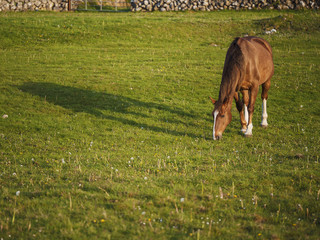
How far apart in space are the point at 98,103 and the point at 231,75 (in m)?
6.05

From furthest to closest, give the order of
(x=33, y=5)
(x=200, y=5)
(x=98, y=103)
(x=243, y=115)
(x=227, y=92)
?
(x=200, y=5) → (x=33, y=5) → (x=98, y=103) → (x=243, y=115) → (x=227, y=92)

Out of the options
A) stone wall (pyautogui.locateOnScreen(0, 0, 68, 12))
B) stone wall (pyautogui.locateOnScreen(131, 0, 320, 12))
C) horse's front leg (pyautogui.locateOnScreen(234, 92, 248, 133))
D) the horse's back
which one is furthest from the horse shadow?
stone wall (pyautogui.locateOnScreen(131, 0, 320, 12))

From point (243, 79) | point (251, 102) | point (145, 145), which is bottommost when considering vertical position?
point (145, 145)

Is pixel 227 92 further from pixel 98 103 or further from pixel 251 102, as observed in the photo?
pixel 98 103

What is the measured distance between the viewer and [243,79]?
10.5 m

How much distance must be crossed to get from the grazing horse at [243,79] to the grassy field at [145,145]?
69 cm

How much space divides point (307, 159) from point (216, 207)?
12.2ft

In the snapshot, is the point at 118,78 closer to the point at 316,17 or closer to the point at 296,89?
the point at 296,89

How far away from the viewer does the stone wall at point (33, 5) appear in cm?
3497

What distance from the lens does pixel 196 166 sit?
27.3 feet

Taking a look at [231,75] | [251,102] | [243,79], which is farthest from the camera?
[251,102]

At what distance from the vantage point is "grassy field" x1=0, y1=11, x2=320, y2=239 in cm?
550

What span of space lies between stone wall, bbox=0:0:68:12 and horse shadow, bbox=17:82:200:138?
76.3 feet

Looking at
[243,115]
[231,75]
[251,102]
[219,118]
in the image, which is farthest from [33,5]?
[219,118]
